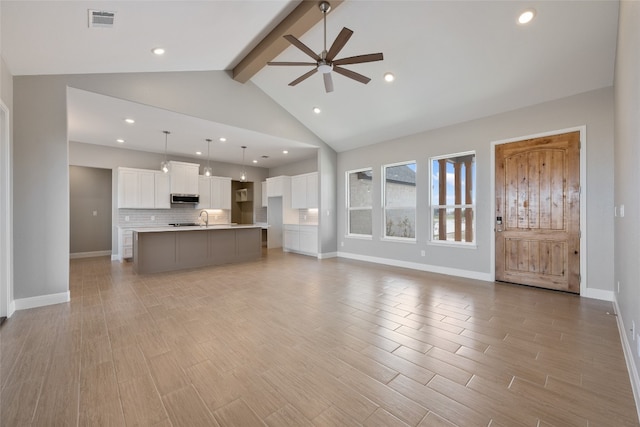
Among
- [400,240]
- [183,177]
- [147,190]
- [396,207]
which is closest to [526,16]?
[396,207]

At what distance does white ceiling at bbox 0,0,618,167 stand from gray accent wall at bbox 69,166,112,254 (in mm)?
3061

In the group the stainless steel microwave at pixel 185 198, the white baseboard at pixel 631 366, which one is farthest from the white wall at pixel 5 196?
the white baseboard at pixel 631 366

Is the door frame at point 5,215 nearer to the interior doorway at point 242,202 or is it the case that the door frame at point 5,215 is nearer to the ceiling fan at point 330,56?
the ceiling fan at point 330,56

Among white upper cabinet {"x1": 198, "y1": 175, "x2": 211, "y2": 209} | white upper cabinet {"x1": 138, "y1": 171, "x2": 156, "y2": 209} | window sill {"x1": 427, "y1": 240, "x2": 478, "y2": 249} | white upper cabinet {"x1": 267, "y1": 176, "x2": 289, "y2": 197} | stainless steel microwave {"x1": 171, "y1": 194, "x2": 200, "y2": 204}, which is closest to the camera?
window sill {"x1": 427, "y1": 240, "x2": 478, "y2": 249}

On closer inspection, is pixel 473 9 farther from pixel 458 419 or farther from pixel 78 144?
pixel 78 144

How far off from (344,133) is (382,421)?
584 centimetres

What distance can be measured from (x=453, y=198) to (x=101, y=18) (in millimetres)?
5706

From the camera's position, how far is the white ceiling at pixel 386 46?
275cm

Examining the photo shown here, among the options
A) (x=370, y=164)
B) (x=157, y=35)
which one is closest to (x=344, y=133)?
(x=370, y=164)

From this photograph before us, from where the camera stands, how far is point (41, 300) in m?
3.38

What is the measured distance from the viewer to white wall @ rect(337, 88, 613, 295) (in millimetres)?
3592

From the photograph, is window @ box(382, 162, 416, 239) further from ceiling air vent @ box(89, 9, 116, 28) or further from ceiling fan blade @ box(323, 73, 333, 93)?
ceiling air vent @ box(89, 9, 116, 28)

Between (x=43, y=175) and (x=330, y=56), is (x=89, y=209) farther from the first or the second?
(x=330, y=56)

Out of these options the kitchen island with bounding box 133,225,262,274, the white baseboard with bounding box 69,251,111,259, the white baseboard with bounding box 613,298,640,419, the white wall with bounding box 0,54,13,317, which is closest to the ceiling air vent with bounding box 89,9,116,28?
the white wall with bounding box 0,54,13,317
